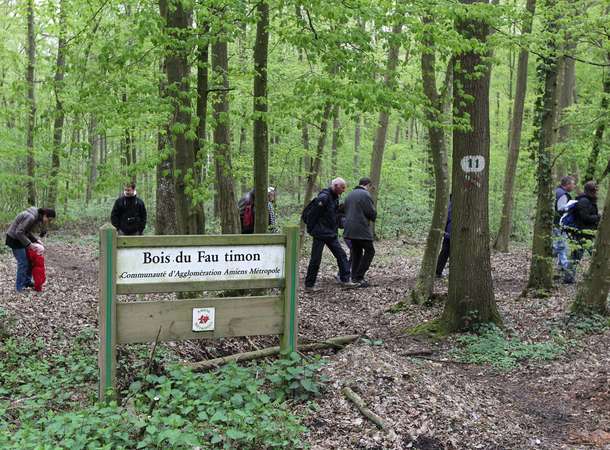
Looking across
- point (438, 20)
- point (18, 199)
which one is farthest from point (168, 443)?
point (18, 199)

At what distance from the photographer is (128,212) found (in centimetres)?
1205

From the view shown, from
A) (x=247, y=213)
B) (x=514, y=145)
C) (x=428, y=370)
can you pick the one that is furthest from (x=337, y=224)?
(x=514, y=145)

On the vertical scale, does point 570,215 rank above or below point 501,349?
above

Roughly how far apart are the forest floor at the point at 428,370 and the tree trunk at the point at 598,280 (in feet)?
1.24

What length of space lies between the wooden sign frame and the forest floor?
2.57 feet

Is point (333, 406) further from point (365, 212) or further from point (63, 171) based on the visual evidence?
point (63, 171)

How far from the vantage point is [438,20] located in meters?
6.96

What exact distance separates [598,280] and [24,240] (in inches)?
357

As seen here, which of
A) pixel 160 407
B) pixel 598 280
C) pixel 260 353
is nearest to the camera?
pixel 160 407

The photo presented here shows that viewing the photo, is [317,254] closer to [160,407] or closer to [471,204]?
[471,204]

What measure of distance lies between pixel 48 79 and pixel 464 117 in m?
5.17

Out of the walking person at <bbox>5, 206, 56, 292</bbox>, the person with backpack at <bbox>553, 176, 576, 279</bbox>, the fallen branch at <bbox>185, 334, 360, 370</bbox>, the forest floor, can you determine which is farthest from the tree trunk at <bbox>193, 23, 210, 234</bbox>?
the person with backpack at <bbox>553, 176, 576, 279</bbox>

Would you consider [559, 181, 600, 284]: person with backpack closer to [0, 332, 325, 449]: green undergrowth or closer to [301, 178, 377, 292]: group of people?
[301, 178, 377, 292]: group of people

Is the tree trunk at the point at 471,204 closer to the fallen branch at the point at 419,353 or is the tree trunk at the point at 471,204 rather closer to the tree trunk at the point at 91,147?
the fallen branch at the point at 419,353
